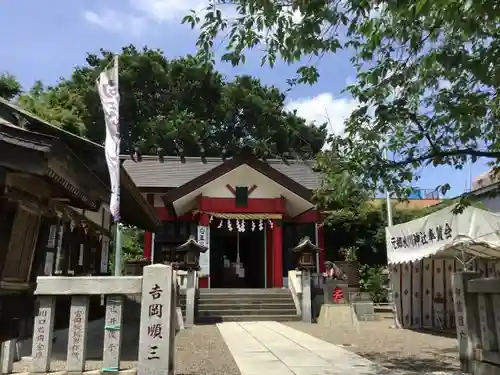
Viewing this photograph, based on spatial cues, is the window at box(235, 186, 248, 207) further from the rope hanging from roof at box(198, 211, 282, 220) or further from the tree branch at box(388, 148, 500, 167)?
the tree branch at box(388, 148, 500, 167)

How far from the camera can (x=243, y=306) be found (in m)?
16.2

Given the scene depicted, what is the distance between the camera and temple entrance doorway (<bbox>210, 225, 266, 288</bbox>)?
70.2ft

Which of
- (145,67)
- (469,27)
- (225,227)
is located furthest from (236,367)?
(145,67)

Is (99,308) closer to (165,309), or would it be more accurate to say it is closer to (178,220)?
(178,220)

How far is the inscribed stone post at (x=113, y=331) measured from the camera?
191 inches

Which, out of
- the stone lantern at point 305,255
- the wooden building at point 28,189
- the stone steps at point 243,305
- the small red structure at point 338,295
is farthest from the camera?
the stone lantern at point 305,255

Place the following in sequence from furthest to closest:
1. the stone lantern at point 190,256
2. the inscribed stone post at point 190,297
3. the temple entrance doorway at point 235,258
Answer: the temple entrance doorway at point 235,258 → the stone lantern at point 190,256 → the inscribed stone post at point 190,297

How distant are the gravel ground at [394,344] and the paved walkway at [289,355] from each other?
414mm

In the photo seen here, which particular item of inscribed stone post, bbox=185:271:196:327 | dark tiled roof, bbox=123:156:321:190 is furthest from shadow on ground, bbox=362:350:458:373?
dark tiled roof, bbox=123:156:321:190

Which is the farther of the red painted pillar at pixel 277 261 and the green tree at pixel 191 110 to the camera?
the green tree at pixel 191 110

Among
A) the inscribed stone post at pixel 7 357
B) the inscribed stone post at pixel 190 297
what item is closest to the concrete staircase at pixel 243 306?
the inscribed stone post at pixel 190 297

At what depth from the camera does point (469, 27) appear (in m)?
4.01

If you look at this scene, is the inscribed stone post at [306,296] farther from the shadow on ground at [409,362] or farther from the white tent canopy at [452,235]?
the shadow on ground at [409,362]

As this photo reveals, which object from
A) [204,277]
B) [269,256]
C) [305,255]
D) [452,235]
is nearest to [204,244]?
[204,277]
